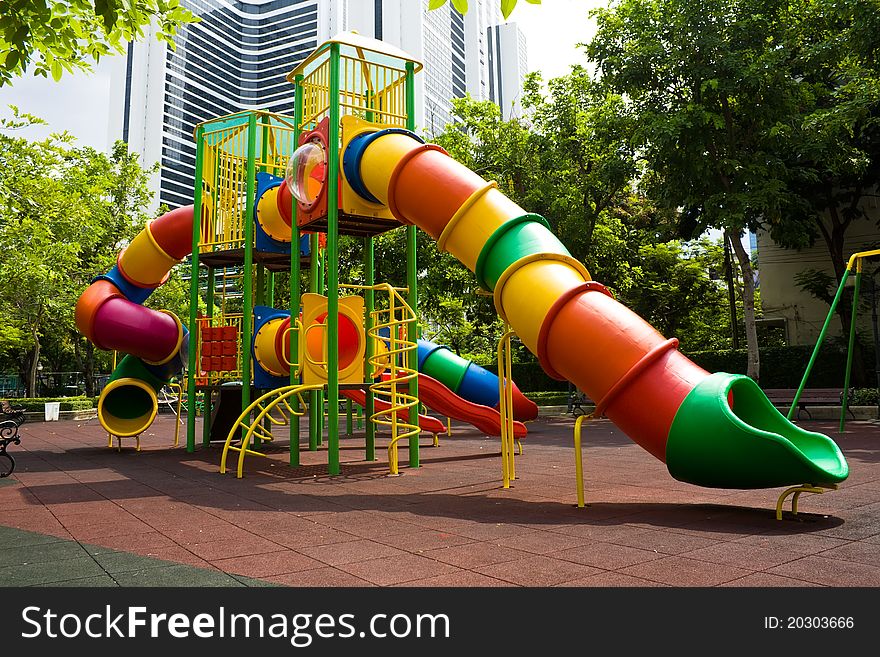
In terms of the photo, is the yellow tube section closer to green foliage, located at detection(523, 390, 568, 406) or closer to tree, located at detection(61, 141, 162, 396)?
tree, located at detection(61, 141, 162, 396)

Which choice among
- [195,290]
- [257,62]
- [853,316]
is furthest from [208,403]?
[257,62]

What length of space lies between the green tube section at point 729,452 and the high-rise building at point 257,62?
285 ft

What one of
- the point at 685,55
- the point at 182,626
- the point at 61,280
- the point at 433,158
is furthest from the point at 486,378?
the point at 61,280

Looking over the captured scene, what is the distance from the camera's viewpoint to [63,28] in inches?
274

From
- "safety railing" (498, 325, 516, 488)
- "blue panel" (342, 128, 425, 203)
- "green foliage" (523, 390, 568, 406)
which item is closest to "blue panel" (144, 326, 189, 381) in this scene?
"blue panel" (342, 128, 425, 203)

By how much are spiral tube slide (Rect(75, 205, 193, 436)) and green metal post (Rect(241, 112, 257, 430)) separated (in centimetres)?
223

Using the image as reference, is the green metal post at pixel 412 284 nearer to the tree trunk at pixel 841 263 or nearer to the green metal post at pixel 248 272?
the green metal post at pixel 248 272

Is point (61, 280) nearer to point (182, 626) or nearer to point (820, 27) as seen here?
point (182, 626)

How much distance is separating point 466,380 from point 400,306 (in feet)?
16.6

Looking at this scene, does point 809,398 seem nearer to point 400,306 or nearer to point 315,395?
point 400,306

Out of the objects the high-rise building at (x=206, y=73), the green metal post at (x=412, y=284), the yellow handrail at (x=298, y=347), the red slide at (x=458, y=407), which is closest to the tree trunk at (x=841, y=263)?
the red slide at (x=458, y=407)

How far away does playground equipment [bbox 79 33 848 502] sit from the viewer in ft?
18.8

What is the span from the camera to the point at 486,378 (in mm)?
15000

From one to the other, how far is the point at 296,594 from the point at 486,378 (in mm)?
11502
